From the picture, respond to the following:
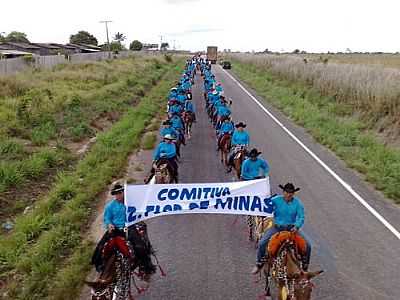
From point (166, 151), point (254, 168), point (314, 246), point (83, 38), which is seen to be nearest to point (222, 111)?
point (166, 151)

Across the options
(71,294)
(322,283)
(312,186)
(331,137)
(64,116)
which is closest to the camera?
(71,294)

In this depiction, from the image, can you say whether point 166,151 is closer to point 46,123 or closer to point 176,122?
point 176,122

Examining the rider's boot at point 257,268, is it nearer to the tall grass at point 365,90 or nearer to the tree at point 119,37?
the tall grass at point 365,90

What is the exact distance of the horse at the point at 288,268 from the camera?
18.4ft

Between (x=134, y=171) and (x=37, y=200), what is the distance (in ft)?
10.6

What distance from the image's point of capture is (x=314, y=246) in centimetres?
845

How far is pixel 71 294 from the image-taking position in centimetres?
670

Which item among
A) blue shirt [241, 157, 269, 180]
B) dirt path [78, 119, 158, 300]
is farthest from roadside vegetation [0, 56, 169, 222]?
blue shirt [241, 157, 269, 180]

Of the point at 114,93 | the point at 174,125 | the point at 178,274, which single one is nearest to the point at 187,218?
the point at 178,274

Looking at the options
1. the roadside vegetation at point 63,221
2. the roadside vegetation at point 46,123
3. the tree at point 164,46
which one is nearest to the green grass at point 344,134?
the roadside vegetation at point 63,221

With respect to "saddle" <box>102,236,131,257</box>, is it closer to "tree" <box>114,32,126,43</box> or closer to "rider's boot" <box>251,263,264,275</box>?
"rider's boot" <box>251,263,264,275</box>

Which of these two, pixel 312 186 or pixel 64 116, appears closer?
pixel 312 186

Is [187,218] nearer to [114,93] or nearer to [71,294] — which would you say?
[71,294]

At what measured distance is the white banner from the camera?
714 centimetres
